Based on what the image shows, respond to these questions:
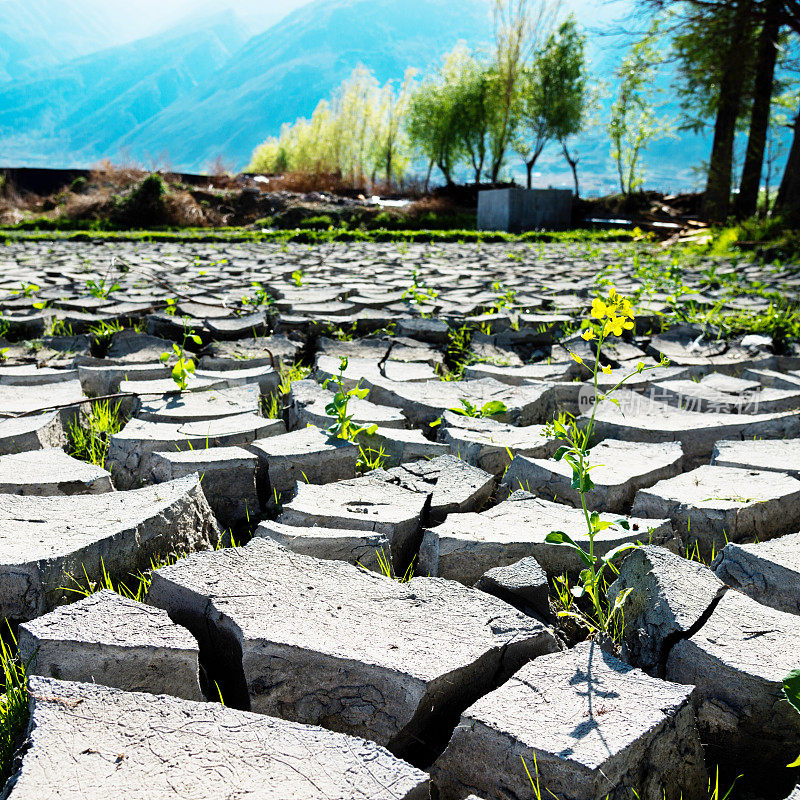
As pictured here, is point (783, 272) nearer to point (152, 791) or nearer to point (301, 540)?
point (301, 540)

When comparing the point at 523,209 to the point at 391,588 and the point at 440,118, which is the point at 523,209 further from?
the point at 440,118

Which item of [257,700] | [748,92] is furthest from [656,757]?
[748,92]

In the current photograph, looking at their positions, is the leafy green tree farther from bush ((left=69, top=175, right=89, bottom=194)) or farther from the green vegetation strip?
the green vegetation strip

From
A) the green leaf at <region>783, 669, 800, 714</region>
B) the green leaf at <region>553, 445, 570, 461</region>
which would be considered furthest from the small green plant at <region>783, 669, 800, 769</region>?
the green leaf at <region>553, 445, 570, 461</region>

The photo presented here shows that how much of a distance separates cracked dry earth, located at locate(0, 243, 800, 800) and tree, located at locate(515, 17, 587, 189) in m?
28.1

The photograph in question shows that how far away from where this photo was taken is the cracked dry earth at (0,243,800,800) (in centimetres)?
90

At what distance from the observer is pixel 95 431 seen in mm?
2221

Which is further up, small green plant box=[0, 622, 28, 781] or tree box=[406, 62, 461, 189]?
tree box=[406, 62, 461, 189]

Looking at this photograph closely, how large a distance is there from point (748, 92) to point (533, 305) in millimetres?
11257

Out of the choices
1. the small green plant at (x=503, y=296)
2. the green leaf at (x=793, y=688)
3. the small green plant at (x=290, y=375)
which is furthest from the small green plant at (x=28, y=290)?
the green leaf at (x=793, y=688)

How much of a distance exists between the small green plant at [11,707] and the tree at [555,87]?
2946cm

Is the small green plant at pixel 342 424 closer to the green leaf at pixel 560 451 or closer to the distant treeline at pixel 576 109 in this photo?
the green leaf at pixel 560 451

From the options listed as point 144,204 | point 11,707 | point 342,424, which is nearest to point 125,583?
point 11,707

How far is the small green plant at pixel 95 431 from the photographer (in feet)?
7.02
